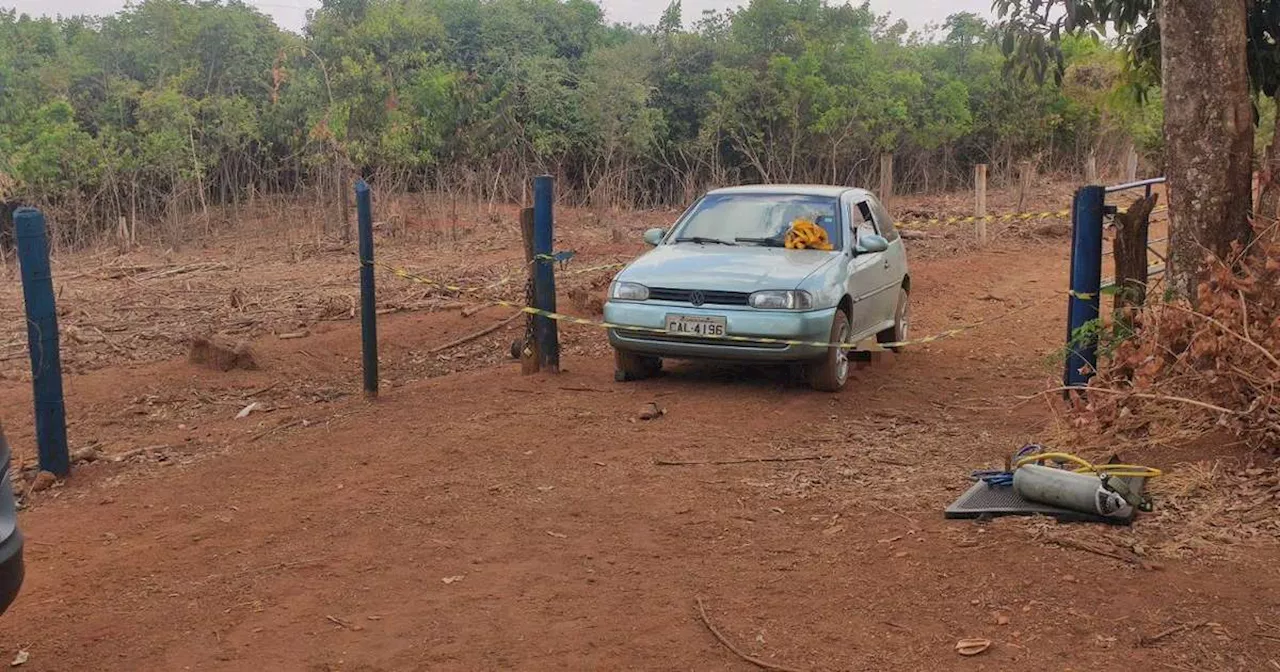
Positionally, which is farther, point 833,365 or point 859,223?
point 859,223

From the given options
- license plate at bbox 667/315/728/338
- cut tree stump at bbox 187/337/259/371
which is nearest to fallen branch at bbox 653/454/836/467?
license plate at bbox 667/315/728/338

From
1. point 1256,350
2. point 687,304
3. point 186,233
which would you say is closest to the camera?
point 1256,350

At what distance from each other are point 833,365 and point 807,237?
3.77 ft

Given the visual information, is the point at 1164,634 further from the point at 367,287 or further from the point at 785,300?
the point at 367,287

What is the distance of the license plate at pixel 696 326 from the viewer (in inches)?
338

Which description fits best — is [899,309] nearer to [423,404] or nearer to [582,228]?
[423,404]

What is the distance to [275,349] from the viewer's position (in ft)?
36.3

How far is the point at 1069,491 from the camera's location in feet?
17.5

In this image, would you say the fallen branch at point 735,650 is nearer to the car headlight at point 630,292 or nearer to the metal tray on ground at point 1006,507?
the metal tray on ground at point 1006,507

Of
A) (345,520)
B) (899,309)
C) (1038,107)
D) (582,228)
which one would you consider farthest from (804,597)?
(1038,107)

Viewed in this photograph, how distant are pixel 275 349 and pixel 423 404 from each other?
2.90m

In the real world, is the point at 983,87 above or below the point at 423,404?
above

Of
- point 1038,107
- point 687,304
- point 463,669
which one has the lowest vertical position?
point 463,669

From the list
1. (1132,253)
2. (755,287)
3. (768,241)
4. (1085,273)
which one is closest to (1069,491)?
(1085,273)
